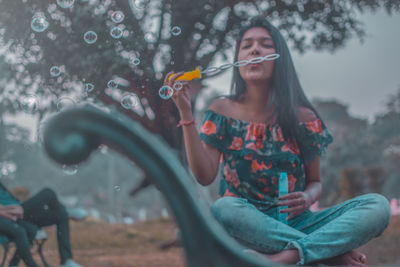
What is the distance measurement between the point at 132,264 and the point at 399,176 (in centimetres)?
459

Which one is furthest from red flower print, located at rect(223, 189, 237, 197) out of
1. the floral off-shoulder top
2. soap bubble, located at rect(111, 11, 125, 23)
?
soap bubble, located at rect(111, 11, 125, 23)

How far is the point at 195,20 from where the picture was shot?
2.39 meters

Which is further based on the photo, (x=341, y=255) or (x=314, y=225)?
(x=314, y=225)

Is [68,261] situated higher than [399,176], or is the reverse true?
[68,261]

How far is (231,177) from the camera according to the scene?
121cm

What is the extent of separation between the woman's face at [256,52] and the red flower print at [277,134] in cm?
20

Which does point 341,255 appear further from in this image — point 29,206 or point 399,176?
point 399,176

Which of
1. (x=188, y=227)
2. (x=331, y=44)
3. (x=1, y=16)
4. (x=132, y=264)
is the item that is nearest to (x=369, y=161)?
(x=331, y=44)

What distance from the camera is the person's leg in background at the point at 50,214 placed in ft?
5.54

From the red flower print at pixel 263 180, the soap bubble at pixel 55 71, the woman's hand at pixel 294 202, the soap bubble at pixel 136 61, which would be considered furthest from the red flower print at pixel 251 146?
the soap bubble at pixel 55 71

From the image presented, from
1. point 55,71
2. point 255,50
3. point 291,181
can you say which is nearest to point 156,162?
point 291,181

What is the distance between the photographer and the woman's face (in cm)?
129

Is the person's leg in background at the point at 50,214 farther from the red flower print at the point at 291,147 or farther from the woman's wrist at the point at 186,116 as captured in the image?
the red flower print at the point at 291,147

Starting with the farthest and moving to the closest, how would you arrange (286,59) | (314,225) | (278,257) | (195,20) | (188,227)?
1. (195,20)
2. (286,59)
3. (314,225)
4. (278,257)
5. (188,227)
